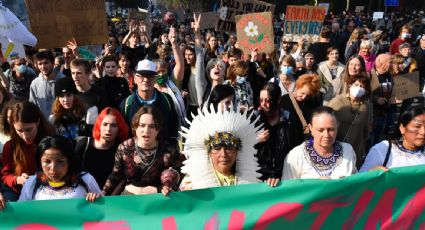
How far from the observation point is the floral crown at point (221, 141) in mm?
2980

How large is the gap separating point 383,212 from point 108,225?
69.3 inches

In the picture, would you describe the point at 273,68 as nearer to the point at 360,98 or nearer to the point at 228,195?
the point at 360,98

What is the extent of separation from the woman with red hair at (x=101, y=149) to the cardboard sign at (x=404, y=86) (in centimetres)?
360

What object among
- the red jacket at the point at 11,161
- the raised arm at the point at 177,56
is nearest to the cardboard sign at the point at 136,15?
the raised arm at the point at 177,56

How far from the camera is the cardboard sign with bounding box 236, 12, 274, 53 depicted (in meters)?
6.95

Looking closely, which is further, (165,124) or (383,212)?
(165,124)

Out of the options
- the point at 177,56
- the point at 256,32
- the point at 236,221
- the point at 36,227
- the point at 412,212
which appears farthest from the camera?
the point at 256,32

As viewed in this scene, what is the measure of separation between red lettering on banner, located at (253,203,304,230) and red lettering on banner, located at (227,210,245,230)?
3.6 inches

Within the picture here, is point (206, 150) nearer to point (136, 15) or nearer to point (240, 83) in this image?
point (240, 83)

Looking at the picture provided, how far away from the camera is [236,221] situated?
9.55 feet

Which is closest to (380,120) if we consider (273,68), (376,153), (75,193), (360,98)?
(360,98)

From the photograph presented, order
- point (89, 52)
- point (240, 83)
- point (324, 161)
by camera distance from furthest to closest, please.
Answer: point (89, 52)
point (240, 83)
point (324, 161)

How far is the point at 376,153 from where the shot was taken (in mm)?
3391

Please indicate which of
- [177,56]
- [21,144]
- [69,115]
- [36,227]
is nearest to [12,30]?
[177,56]
